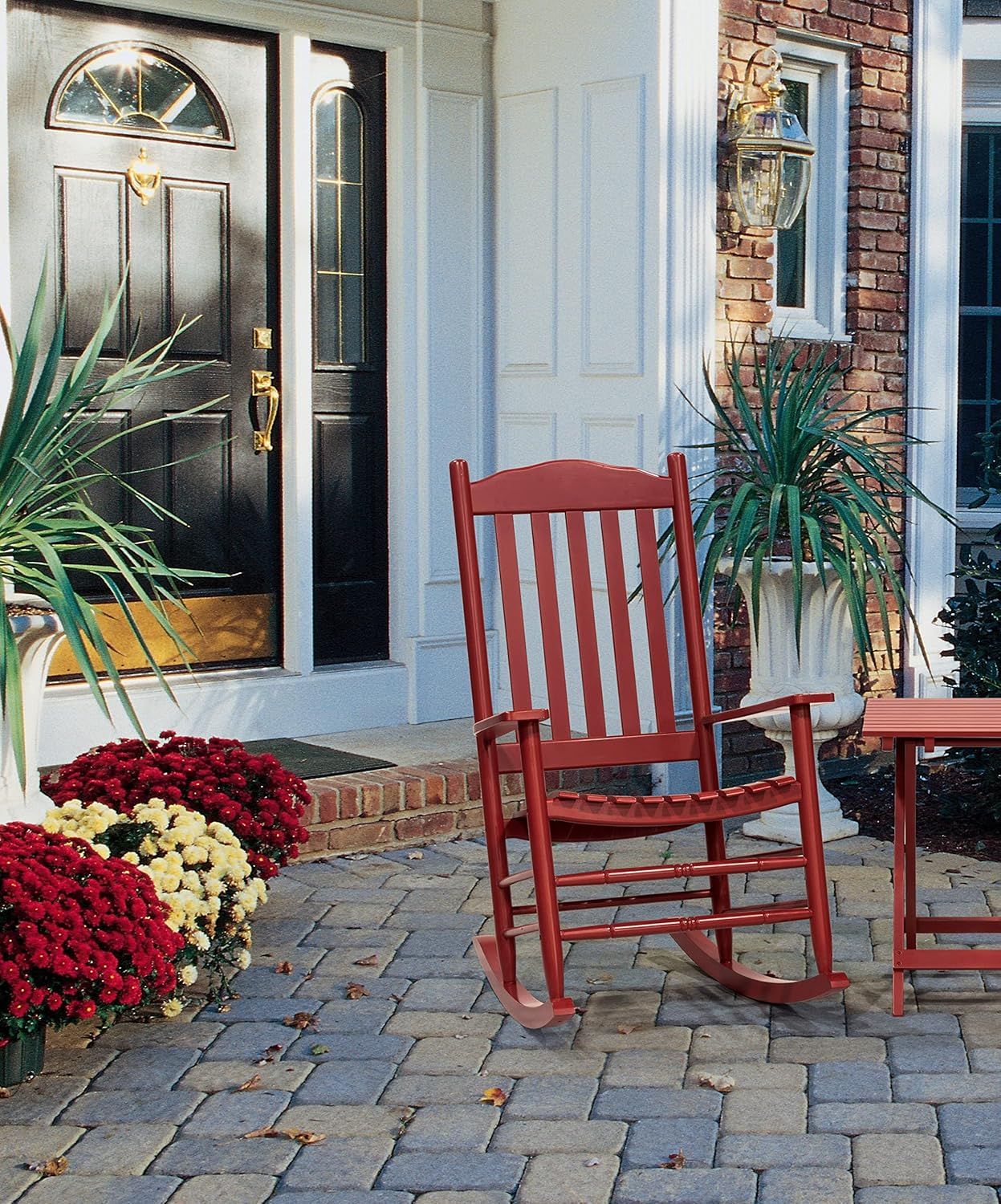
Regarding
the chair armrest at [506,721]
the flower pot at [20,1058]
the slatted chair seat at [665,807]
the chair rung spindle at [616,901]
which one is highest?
the chair armrest at [506,721]

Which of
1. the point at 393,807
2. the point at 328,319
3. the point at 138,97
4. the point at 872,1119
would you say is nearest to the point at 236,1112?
the point at 872,1119

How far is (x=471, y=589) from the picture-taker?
3533 millimetres

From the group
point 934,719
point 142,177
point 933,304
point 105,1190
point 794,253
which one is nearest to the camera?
point 105,1190

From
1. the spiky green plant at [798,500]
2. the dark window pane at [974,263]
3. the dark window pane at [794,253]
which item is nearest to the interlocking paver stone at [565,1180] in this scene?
the spiky green plant at [798,500]

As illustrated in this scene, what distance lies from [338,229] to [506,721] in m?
2.58

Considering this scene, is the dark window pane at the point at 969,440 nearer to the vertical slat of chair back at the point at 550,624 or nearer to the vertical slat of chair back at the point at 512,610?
the vertical slat of chair back at the point at 550,624

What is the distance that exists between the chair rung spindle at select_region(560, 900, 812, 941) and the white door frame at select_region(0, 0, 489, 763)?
2019mm

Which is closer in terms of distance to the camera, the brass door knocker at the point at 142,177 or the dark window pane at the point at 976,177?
the brass door knocker at the point at 142,177

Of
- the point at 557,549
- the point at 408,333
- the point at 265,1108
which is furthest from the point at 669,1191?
the point at 408,333

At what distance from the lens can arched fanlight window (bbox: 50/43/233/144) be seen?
4734 millimetres

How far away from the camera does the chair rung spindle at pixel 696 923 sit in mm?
3160

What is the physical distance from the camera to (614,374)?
5.20 m

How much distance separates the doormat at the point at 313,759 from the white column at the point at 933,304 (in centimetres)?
206

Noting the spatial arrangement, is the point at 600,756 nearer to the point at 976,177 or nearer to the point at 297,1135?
the point at 297,1135
